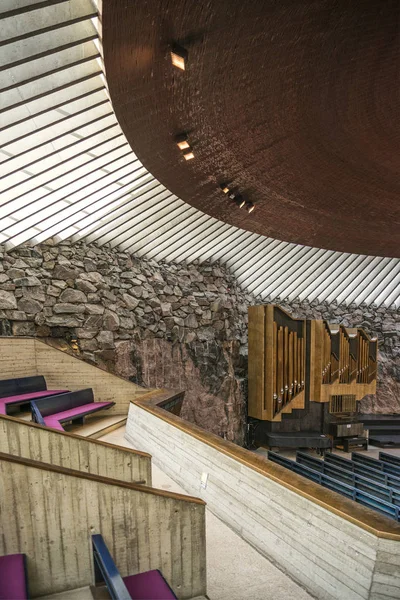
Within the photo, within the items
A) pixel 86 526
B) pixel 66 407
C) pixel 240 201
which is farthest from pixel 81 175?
pixel 86 526

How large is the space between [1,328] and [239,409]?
7393 mm

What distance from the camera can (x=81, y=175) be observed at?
643cm

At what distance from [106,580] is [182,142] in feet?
14.9

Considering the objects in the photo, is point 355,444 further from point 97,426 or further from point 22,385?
point 22,385

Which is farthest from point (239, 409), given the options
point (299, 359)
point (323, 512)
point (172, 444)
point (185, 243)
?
point (323, 512)

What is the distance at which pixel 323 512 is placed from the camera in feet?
8.86

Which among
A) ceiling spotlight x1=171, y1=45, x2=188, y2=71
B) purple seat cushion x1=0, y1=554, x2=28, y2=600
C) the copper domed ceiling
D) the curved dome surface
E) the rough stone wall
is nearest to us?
purple seat cushion x1=0, y1=554, x2=28, y2=600

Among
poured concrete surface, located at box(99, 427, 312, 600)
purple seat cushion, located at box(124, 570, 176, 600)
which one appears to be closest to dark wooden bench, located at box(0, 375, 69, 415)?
poured concrete surface, located at box(99, 427, 312, 600)

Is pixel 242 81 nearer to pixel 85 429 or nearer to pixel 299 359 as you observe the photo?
pixel 85 429

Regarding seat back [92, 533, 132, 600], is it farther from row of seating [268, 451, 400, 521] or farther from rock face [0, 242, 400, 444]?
rock face [0, 242, 400, 444]

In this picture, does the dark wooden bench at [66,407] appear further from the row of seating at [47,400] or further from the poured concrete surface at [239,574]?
the poured concrete surface at [239,574]

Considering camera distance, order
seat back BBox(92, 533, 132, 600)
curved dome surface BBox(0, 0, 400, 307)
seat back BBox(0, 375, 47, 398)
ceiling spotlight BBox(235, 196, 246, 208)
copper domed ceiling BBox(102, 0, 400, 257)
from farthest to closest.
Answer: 1. ceiling spotlight BBox(235, 196, 246, 208)
2. seat back BBox(0, 375, 47, 398)
3. curved dome surface BBox(0, 0, 400, 307)
4. copper domed ceiling BBox(102, 0, 400, 257)
5. seat back BBox(92, 533, 132, 600)

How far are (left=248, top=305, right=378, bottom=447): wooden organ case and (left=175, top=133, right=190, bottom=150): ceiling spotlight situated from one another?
6993 millimetres

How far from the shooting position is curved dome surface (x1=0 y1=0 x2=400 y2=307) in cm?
375
